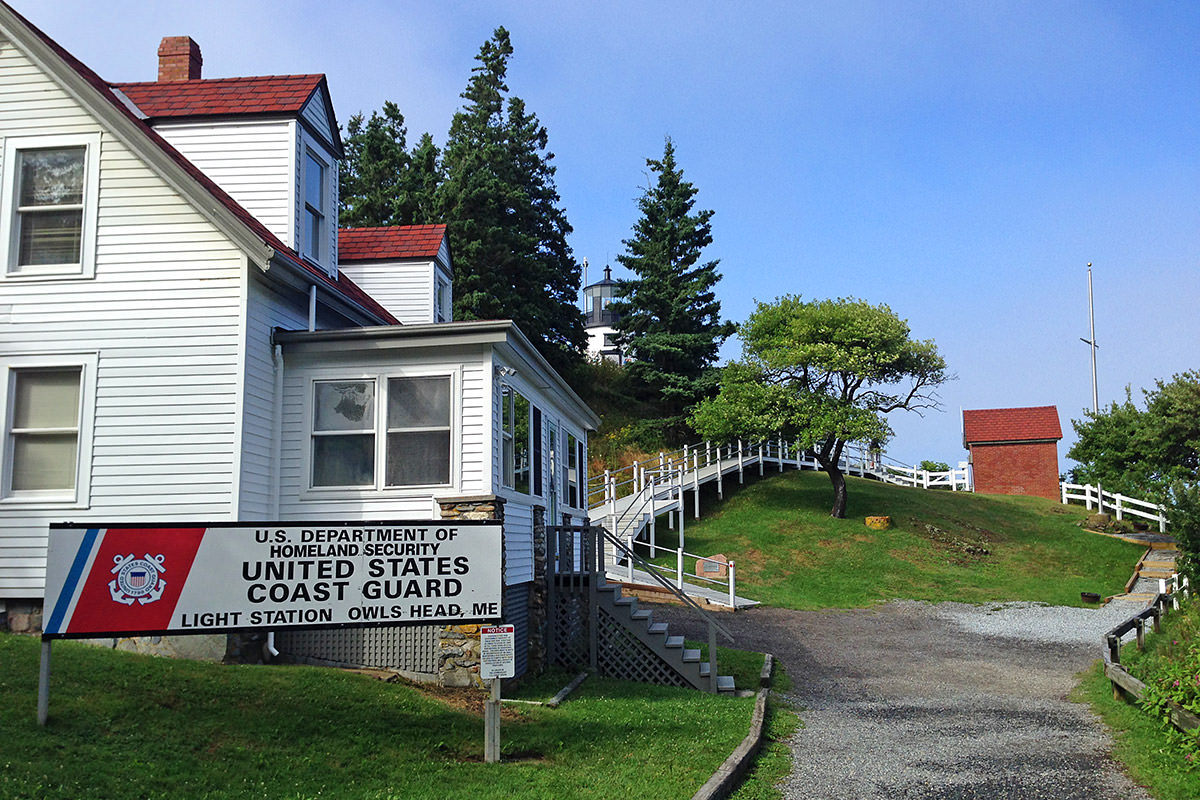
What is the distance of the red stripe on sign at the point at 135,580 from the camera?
27.5 ft

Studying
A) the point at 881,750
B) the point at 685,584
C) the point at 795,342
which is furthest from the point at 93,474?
the point at 795,342

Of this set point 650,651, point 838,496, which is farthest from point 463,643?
point 838,496

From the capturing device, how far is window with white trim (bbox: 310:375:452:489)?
12805 millimetres

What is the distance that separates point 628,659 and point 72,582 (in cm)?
851

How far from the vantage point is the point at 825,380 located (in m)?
37.7

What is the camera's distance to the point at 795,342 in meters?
38.2

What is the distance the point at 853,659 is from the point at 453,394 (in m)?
10.2

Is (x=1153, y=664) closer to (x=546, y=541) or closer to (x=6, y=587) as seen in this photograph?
(x=546, y=541)

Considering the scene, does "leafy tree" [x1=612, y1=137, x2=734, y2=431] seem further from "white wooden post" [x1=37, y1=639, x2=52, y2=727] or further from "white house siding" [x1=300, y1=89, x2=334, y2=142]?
"white wooden post" [x1=37, y1=639, x2=52, y2=727]

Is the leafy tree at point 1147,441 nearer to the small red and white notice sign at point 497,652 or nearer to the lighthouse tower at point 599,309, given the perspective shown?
the small red and white notice sign at point 497,652

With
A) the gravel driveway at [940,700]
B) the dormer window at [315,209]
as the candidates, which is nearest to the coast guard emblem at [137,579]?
the gravel driveway at [940,700]

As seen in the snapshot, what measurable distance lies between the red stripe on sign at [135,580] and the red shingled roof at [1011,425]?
47623 millimetres

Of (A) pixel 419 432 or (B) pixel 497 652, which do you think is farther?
(A) pixel 419 432

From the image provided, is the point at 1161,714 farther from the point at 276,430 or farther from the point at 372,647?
the point at 276,430
